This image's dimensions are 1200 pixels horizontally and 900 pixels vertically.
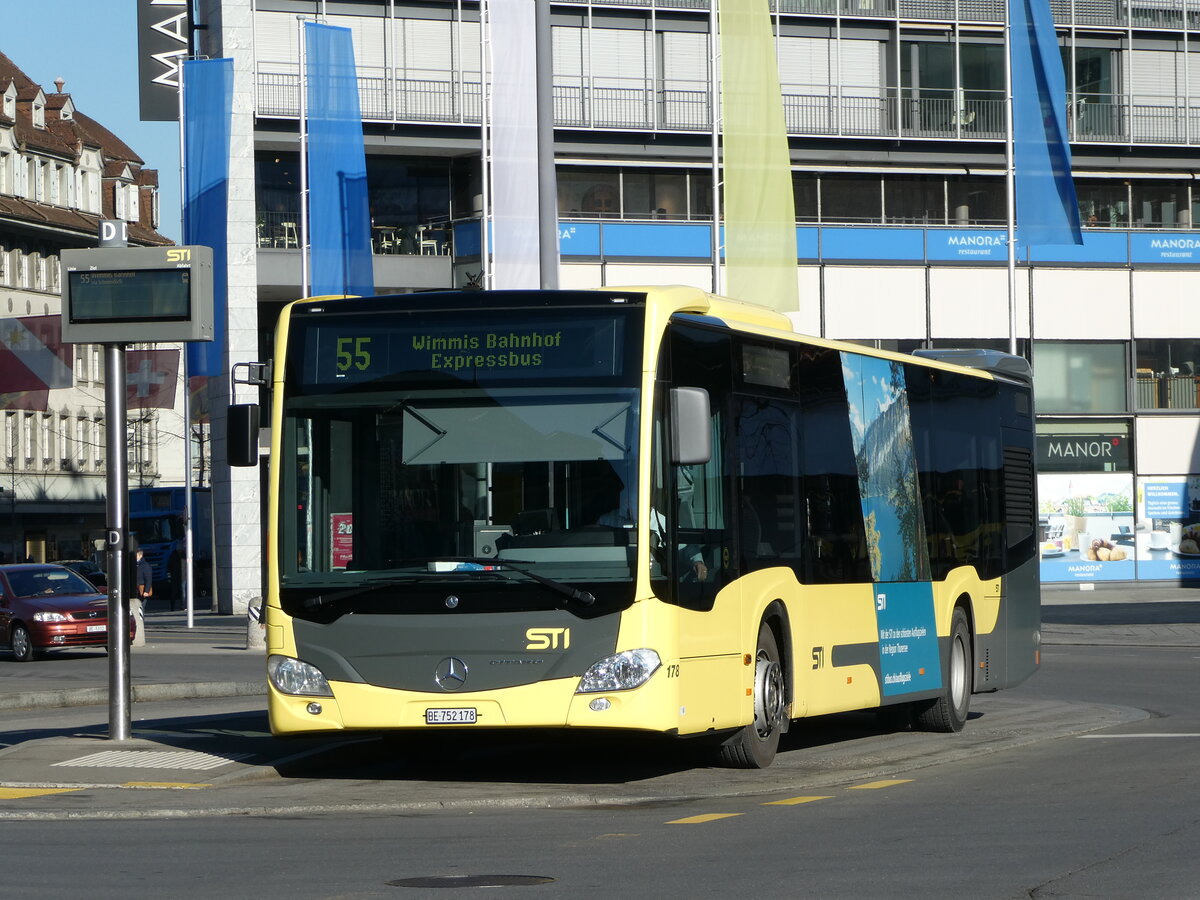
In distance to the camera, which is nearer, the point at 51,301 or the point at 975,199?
the point at 975,199

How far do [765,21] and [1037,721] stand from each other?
1594 centimetres

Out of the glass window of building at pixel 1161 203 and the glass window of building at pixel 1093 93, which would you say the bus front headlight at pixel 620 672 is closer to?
the glass window of building at pixel 1093 93

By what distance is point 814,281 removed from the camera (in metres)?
47.0

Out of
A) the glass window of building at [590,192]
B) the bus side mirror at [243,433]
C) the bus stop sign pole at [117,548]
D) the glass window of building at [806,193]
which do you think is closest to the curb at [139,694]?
the bus stop sign pole at [117,548]

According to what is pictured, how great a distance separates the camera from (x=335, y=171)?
33.0 m

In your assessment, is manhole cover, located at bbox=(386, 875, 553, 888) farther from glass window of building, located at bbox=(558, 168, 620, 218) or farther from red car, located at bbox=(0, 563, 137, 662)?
glass window of building, located at bbox=(558, 168, 620, 218)

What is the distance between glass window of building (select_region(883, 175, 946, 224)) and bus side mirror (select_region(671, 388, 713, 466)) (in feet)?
124

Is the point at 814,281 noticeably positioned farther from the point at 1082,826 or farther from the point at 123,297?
the point at 1082,826

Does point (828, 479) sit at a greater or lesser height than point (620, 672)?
greater

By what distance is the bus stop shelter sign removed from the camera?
1398cm

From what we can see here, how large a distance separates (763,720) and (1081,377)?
37391mm

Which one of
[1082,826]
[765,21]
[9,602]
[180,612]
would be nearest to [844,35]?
[765,21]

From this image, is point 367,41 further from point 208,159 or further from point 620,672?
point 620,672

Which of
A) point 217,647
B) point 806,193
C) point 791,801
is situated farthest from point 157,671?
point 806,193
